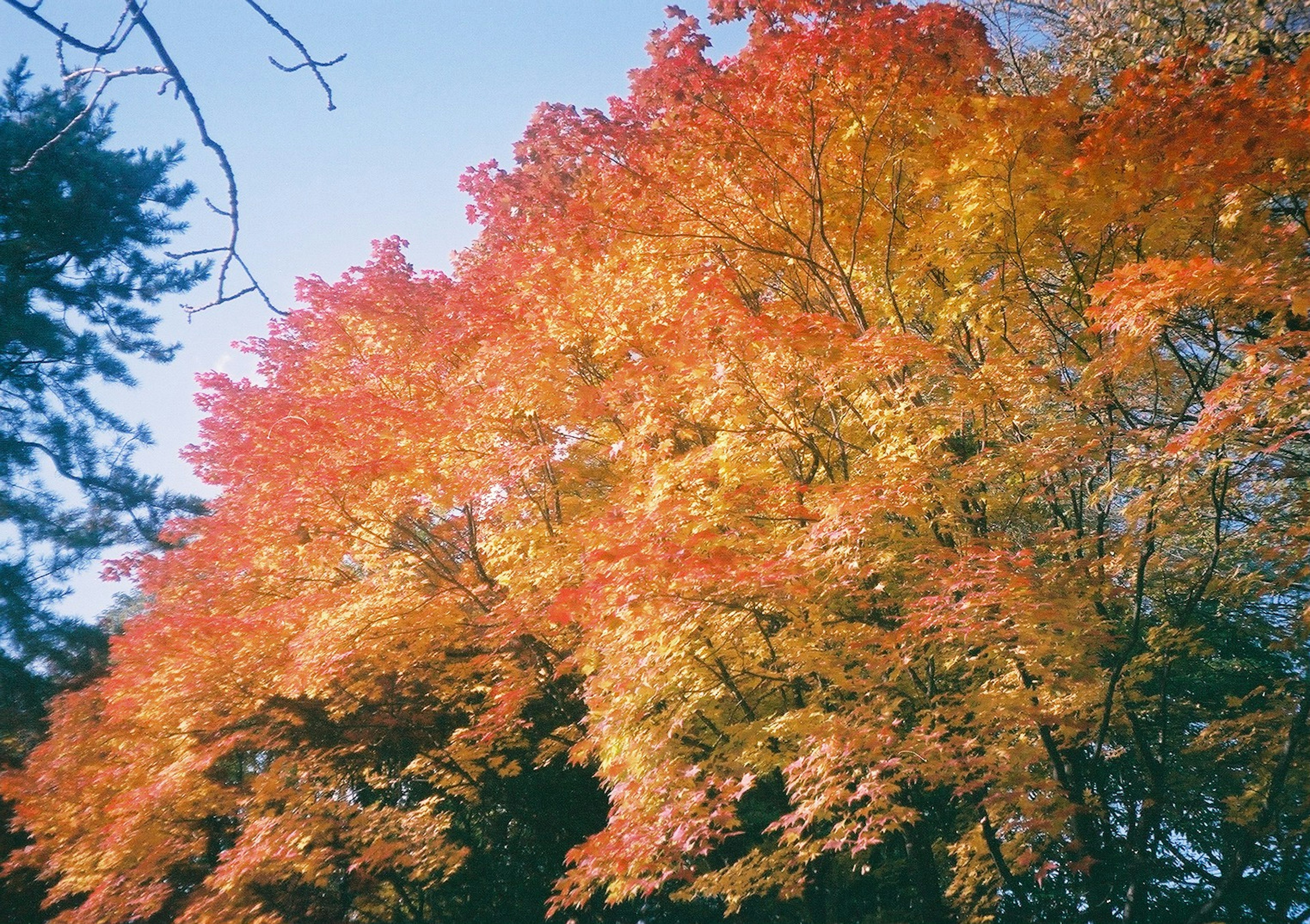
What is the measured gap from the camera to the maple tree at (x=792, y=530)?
4.93 meters

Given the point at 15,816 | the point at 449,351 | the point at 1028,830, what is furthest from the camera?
the point at 15,816

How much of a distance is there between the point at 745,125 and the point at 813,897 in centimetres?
813

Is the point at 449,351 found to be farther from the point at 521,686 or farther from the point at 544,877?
the point at 544,877

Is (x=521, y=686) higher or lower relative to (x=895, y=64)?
lower

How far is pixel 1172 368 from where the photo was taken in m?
6.50

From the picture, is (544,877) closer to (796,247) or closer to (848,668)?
(848,668)

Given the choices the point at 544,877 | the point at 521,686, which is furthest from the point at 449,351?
the point at 544,877

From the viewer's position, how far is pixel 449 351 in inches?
346

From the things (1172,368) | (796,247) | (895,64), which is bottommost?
(1172,368)

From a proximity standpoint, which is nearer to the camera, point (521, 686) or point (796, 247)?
point (796, 247)

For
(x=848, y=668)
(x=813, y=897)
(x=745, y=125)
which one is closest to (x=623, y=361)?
(x=745, y=125)

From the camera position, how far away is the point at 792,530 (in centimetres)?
583

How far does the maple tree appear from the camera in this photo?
16.2 ft

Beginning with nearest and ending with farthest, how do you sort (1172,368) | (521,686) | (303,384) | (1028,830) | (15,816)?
1. (1028,830)
2. (1172,368)
3. (521,686)
4. (303,384)
5. (15,816)
